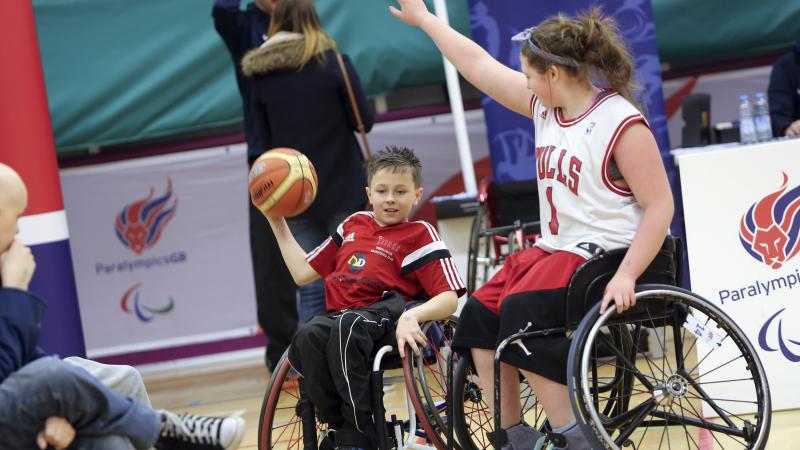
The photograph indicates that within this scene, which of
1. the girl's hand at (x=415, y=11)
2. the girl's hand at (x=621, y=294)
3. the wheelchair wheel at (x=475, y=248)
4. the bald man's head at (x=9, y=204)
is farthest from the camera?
the wheelchair wheel at (x=475, y=248)

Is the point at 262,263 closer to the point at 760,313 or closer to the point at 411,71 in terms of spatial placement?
the point at 411,71

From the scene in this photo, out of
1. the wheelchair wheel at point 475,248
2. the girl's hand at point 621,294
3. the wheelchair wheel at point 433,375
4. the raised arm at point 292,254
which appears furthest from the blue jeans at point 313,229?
the girl's hand at point 621,294

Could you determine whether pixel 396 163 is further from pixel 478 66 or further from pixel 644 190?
pixel 644 190

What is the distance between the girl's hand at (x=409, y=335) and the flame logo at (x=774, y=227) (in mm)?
1382

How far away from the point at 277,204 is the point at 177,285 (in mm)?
3150

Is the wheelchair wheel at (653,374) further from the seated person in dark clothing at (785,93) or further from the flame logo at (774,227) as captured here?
the seated person in dark clothing at (785,93)

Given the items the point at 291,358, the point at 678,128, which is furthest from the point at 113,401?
the point at 678,128

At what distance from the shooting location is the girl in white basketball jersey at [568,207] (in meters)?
2.64

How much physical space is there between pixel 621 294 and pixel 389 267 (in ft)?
2.81

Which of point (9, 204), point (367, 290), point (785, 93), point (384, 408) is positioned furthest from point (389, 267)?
point (785, 93)

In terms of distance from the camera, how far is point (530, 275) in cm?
272

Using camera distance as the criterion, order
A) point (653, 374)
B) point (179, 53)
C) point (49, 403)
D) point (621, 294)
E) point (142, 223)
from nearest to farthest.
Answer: point (49, 403) → point (621, 294) → point (653, 374) → point (179, 53) → point (142, 223)

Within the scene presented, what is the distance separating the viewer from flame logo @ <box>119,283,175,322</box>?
6.09 metres

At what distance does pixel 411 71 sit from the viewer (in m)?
5.73
